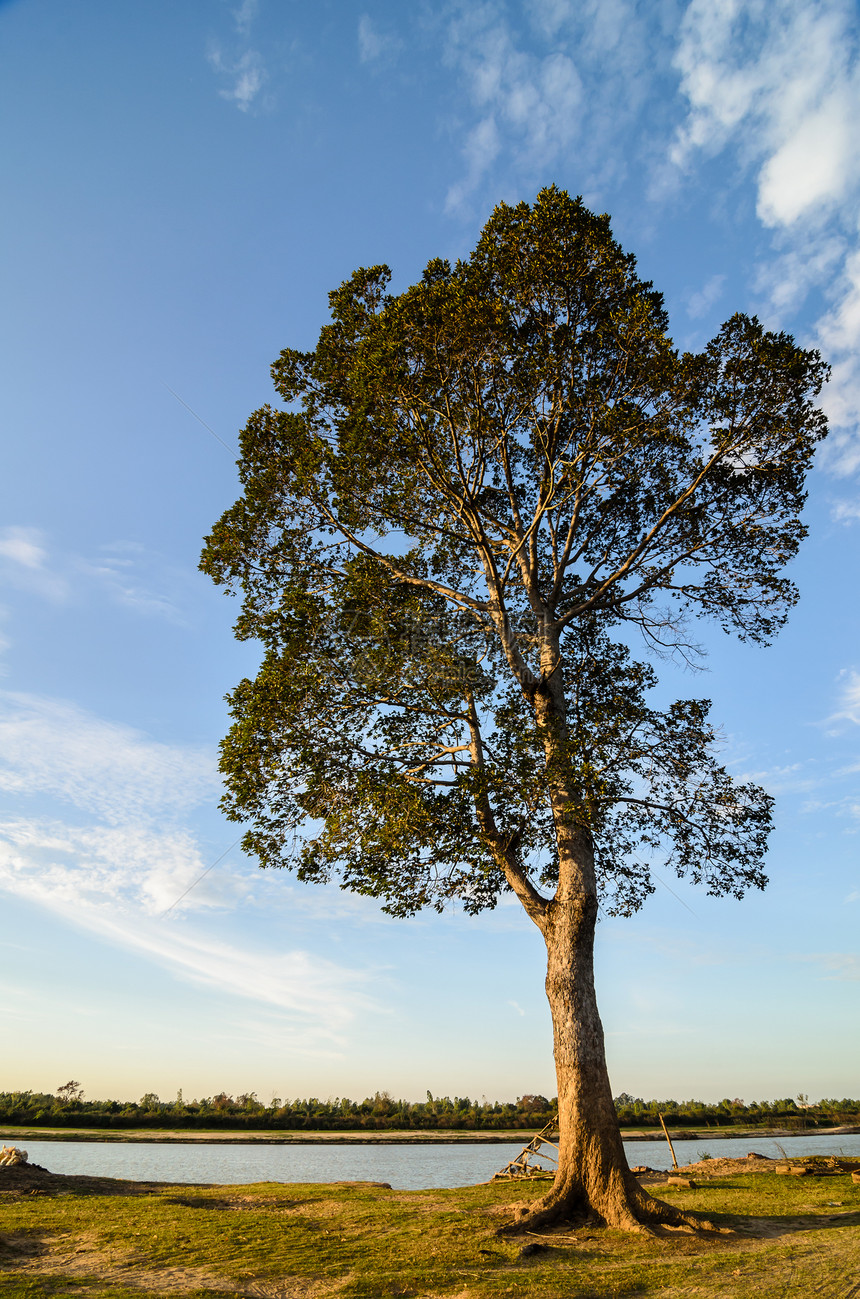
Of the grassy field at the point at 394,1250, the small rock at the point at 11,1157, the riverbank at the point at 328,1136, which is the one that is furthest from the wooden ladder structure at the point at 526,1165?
the riverbank at the point at 328,1136

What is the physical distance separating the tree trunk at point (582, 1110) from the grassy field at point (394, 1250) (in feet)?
1.75

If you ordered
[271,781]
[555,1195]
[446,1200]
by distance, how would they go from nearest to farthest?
[555,1195]
[446,1200]
[271,781]

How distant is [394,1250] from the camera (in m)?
8.63

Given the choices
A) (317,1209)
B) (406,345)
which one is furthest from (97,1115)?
(406,345)

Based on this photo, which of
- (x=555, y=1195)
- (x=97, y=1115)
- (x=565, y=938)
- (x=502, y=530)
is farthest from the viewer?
(x=97, y=1115)

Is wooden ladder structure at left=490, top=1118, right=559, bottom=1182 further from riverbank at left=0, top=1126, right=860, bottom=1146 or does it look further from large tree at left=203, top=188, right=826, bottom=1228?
riverbank at left=0, top=1126, right=860, bottom=1146

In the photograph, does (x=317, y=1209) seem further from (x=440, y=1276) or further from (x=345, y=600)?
(x=345, y=600)

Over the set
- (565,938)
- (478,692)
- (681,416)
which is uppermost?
(681,416)

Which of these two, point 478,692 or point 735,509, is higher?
point 735,509

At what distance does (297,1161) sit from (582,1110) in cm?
2292

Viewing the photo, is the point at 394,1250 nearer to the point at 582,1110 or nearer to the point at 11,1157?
the point at 582,1110

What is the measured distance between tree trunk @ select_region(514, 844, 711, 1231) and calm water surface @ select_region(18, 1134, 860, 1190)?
8.44 meters

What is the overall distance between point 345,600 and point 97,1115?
44.6 m

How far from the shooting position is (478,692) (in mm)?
14539
